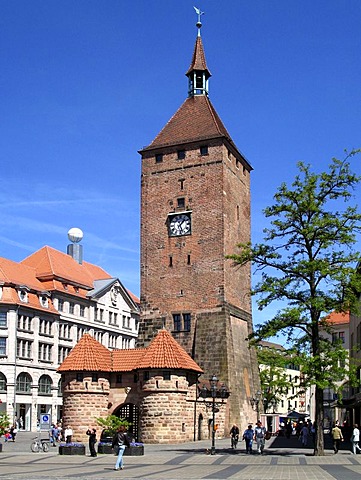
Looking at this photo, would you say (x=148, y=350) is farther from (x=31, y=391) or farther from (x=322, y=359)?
(x=31, y=391)

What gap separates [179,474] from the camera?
23531 millimetres

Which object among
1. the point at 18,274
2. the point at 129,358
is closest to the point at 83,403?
the point at 129,358

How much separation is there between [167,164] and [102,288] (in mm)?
27846

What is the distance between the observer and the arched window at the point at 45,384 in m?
68.9

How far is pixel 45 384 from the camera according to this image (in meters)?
69.8

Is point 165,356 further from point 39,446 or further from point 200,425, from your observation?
point 39,446

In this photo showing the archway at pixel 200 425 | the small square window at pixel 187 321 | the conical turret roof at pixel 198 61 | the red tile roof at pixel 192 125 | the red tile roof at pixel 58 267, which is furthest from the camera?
the red tile roof at pixel 58 267

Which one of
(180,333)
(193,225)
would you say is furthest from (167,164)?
(180,333)

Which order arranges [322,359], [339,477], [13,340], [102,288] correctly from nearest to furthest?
[339,477] < [322,359] < [13,340] < [102,288]

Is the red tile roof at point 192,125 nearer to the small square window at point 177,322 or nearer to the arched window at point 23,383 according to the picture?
the small square window at point 177,322

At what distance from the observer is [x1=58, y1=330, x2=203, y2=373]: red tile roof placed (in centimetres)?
4472

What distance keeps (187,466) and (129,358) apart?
20314 millimetres

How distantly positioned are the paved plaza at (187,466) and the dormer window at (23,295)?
32.6 m

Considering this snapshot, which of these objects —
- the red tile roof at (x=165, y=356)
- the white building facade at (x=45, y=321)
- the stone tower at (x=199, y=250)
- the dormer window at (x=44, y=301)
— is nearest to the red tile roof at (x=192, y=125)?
the stone tower at (x=199, y=250)
